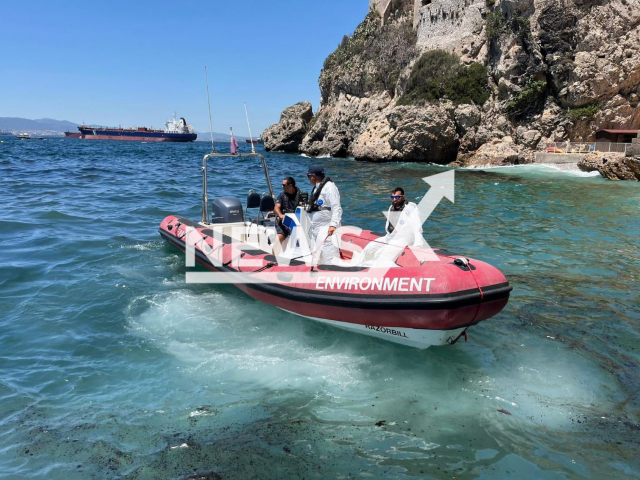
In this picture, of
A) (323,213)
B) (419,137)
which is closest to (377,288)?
(323,213)

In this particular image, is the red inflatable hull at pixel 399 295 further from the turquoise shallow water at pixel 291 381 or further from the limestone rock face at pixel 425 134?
the limestone rock face at pixel 425 134

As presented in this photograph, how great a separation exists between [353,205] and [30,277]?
10416 millimetres

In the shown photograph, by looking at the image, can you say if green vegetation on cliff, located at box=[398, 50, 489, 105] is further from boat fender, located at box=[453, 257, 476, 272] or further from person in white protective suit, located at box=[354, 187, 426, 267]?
boat fender, located at box=[453, 257, 476, 272]

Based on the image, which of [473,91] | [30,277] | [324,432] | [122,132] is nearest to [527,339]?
[324,432]

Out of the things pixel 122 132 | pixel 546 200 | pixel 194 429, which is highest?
pixel 122 132

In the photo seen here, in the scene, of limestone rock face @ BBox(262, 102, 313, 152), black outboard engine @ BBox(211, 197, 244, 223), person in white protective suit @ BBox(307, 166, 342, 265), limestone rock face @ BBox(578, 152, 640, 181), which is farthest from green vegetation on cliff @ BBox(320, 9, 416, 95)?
person in white protective suit @ BBox(307, 166, 342, 265)

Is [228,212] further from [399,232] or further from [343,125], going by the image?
[343,125]

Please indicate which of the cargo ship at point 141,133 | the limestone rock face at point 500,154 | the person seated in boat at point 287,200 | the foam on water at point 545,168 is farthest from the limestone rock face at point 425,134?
the cargo ship at point 141,133

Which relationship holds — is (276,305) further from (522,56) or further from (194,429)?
(522,56)

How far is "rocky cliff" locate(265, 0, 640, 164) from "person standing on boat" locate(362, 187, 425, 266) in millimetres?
27234

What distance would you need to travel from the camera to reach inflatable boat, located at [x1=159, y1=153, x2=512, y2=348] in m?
4.88

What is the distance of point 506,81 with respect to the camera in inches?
1282

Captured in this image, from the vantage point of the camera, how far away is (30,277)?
8.08 metres

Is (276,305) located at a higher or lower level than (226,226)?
lower
